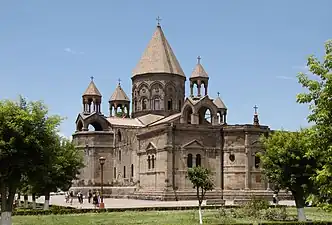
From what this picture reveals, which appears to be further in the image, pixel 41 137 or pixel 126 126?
pixel 126 126

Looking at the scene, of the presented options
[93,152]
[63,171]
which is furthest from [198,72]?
[63,171]

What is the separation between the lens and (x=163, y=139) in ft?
158

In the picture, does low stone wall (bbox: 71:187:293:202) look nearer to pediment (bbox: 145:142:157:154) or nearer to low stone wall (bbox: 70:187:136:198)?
pediment (bbox: 145:142:157:154)

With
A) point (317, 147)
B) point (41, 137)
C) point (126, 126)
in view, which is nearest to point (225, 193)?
point (126, 126)

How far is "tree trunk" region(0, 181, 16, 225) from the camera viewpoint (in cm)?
2108

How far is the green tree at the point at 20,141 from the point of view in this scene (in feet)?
67.2

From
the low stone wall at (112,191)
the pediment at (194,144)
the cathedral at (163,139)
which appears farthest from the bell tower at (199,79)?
the low stone wall at (112,191)

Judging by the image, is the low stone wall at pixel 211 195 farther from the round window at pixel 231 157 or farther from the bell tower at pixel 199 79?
the bell tower at pixel 199 79

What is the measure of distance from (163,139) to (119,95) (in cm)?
2363

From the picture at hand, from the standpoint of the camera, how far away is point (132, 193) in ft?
178

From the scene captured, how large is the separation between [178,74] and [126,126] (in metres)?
8.53

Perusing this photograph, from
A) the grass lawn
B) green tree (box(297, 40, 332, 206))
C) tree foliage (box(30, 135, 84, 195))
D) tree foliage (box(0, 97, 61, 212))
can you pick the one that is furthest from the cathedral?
green tree (box(297, 40, 332, 206))

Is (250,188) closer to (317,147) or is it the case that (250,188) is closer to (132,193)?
(132,193)

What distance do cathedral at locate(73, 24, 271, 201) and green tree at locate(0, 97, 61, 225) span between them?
2581 cm
